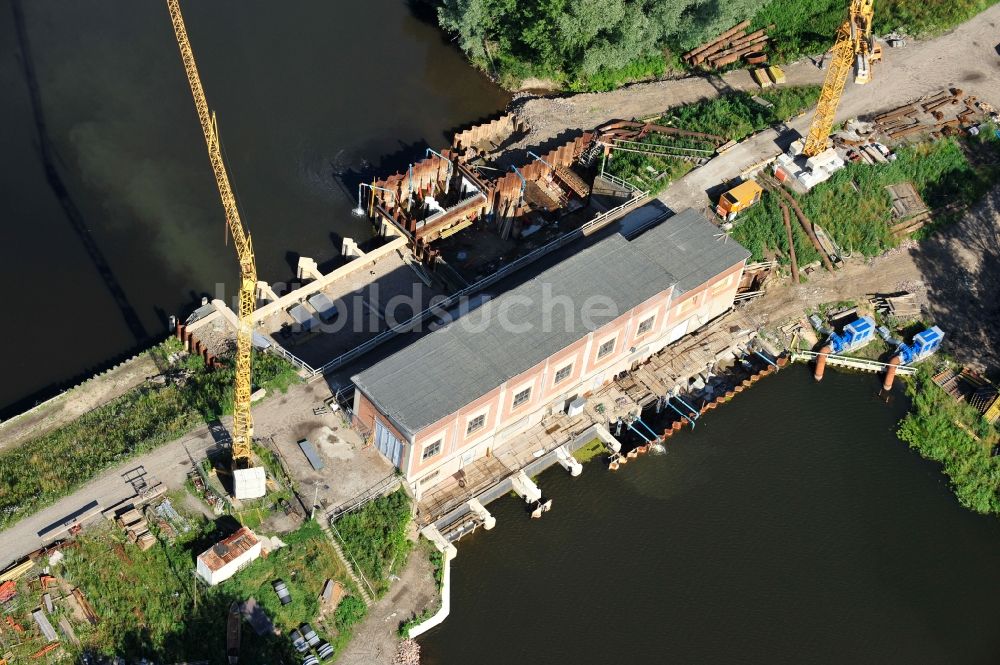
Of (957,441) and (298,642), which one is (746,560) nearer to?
(957,441)

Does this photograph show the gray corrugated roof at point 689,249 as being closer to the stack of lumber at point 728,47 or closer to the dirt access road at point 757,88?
the dirt access road at point 757,88

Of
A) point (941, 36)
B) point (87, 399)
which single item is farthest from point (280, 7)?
point (941, 36)

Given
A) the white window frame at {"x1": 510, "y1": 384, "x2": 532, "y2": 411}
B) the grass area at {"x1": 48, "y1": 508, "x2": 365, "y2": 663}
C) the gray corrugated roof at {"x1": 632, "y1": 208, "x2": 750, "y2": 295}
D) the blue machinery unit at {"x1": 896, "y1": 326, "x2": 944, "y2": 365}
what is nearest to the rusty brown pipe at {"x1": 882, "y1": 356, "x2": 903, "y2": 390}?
the blue machinery unit at {"x1": 896, "y1": 326, "x2": 944, "y2": 365}

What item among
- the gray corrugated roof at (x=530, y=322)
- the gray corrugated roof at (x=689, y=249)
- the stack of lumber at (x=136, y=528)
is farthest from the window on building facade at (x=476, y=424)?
the stack of lumber at (x=136, y=528)

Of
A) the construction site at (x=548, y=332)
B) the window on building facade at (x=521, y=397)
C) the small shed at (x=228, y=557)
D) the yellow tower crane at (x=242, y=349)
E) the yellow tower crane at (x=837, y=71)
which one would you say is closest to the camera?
the yellow tower crane at (x=242, y=349)

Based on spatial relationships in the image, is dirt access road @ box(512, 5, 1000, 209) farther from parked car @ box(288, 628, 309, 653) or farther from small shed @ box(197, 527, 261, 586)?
parked car @ box(288, 628, 309, 653)

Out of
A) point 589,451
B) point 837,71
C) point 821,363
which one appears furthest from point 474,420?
point 837,71
